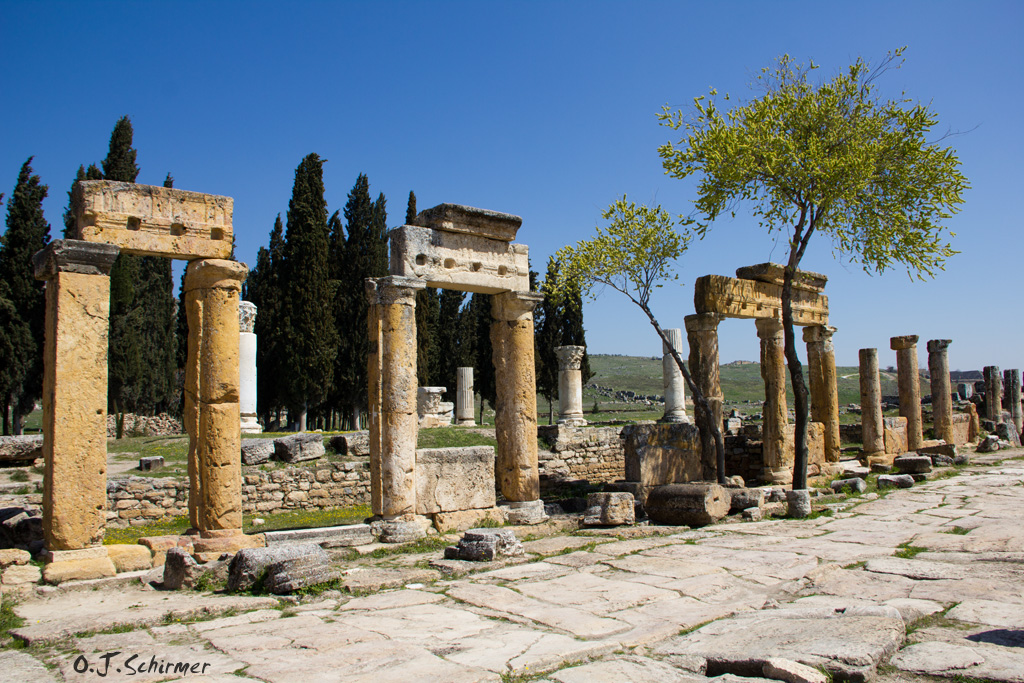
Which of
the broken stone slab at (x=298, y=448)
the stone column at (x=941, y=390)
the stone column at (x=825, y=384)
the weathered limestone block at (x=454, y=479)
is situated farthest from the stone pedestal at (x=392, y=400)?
the stone column at (x=941, y=390)

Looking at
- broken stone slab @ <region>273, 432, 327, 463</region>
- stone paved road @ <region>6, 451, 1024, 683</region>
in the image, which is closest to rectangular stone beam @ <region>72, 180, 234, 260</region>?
stone paved road @ <region>6, 451, 1024, 683</region>

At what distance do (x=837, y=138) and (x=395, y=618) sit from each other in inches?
436

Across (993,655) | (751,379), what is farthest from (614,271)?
(751,379)

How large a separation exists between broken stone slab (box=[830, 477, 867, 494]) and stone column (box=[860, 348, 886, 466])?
15.5 ft

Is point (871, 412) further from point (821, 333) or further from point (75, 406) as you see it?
point (75, 406)

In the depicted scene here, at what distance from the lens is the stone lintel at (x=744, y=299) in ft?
48.1

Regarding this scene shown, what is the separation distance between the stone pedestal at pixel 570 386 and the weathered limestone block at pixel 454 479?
15113 mm

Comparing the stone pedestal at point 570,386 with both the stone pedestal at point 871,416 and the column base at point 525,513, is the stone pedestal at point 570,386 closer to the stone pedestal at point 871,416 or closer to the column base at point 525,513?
the stone pedestal at point 871,416

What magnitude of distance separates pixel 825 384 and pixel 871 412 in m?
2.56

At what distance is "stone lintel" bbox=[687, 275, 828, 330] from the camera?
14656mm

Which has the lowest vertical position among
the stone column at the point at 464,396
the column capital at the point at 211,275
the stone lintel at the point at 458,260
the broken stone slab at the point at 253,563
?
the broken stone slab at the point at 253,563

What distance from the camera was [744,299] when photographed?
15305mm

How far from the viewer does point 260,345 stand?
108ft

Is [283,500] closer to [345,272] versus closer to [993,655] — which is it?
[993,655]
